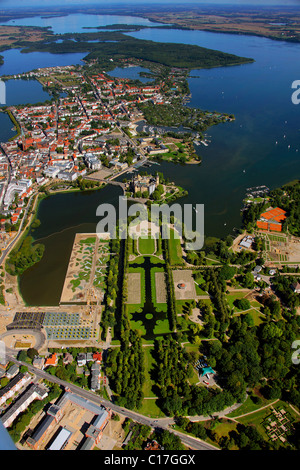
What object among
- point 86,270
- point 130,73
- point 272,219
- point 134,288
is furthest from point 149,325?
point 130,73

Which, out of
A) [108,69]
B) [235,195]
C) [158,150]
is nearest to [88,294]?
[235,195]

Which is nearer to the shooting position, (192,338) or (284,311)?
(192,338)

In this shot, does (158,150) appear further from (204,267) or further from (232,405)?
(232,405)

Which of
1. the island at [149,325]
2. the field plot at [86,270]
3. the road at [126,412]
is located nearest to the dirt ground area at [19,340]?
the island at [149,325]

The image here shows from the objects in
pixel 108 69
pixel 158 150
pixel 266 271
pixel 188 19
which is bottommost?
pixel 266 271

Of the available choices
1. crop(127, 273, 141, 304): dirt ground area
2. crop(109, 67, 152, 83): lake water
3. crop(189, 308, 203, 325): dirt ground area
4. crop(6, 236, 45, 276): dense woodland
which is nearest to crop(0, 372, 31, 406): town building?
crop(127, 273, 141, 304): dirt ground area

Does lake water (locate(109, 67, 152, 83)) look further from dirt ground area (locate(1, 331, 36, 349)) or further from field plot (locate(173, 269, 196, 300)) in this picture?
dirt ground area (locate(1, 331, 36, 349))
